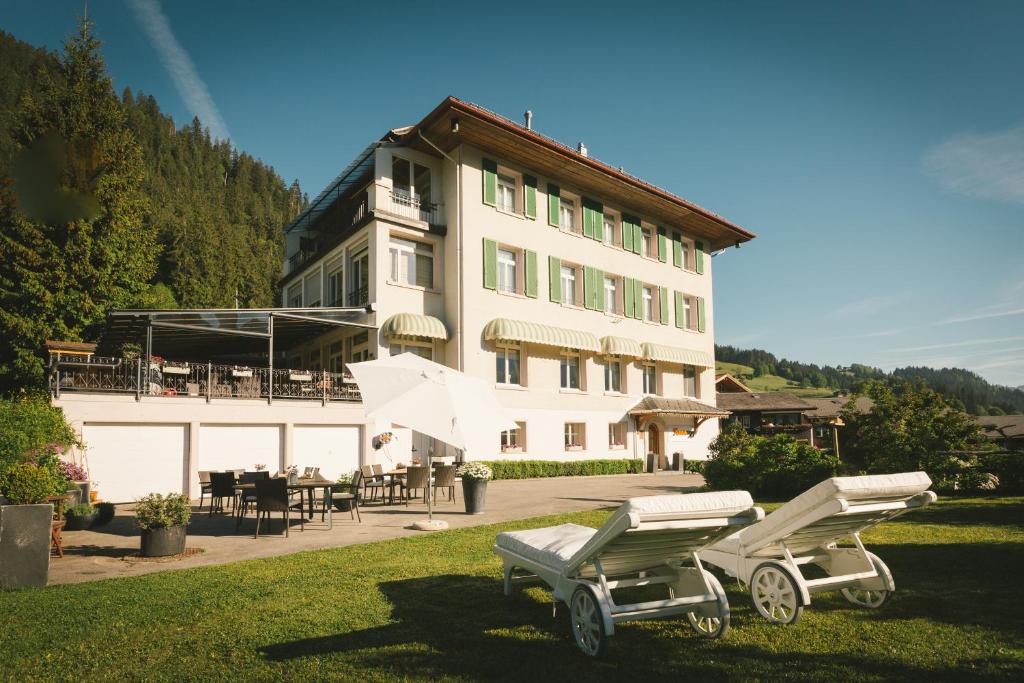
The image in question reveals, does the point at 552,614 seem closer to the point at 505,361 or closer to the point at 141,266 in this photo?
the point at 505,361

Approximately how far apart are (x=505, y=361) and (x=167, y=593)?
1656 cm

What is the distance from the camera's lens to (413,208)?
21.0m

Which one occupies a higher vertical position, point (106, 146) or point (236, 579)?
point (106, 146)

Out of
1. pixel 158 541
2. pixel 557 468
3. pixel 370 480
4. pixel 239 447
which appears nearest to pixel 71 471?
pixel 239 447

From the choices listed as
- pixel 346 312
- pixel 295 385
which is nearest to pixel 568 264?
pixel 346 312

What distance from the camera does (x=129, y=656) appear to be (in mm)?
4062

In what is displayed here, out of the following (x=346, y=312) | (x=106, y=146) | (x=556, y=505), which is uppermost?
(x=106, y=146)

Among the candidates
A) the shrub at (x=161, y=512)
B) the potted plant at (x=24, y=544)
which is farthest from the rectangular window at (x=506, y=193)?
the potted plant at (x=24, y=544)

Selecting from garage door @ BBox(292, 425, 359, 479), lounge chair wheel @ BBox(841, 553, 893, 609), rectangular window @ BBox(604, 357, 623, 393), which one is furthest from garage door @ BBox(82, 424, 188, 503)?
rectangular window @ BBox(604, 357, 623, 393)

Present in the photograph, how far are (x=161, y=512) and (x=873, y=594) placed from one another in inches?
291

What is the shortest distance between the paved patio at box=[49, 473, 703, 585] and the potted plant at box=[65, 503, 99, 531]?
0.18m

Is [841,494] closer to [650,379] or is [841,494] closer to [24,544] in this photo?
[24,544]

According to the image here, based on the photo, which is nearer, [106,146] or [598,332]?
[106,146]

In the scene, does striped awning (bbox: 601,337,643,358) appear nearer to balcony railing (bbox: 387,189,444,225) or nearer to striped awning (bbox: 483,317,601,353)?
striped awning (bbox: 483,317,601,353)
